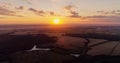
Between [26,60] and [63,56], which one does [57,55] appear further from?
[26,60]

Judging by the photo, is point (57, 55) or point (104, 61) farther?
point (57, 55)

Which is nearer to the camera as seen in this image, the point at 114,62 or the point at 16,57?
the point at 114,62

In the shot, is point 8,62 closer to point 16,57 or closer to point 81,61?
point 16,57

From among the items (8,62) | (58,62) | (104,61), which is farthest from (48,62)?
(104,61)

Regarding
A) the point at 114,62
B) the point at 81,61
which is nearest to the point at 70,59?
the point at 81,61

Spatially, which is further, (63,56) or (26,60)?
(63,56)

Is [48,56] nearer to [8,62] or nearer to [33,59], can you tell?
[33,59]

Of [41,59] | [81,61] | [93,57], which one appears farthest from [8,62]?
[93,57]
